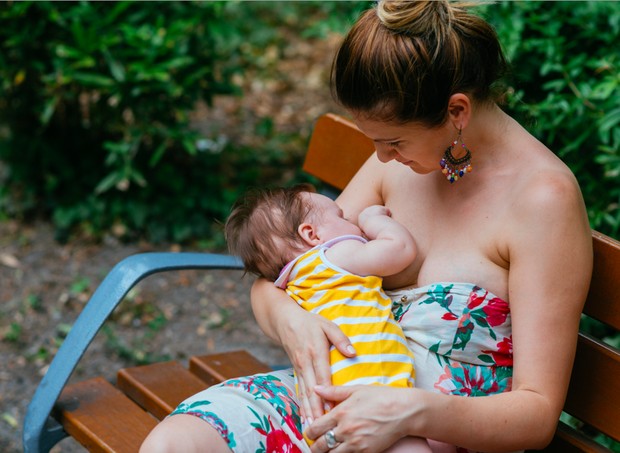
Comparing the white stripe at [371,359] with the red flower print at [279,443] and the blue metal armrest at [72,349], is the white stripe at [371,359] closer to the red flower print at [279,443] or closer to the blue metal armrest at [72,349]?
the red flower print at [279,443]

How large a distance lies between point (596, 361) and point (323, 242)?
747 mm

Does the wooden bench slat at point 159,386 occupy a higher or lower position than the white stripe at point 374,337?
lower

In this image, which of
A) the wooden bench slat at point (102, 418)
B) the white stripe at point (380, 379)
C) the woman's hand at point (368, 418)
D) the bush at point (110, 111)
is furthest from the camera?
the bush at point (110, 111)

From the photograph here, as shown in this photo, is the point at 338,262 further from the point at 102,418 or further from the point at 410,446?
the point at 102,418

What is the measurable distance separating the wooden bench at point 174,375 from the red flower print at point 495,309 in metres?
0.26

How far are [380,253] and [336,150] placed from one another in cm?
84

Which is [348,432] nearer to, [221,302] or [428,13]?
[428,13]

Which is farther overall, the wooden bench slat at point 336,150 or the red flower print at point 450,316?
the wooden bench slat at point 336,150

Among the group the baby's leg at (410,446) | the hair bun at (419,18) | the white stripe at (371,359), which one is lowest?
the baby's leg at (410,446)

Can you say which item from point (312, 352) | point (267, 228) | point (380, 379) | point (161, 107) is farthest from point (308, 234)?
point (161, 107)

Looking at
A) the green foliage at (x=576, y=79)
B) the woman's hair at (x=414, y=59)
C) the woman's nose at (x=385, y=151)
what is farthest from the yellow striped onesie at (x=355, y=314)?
the green foliage at (x=576, y=79)

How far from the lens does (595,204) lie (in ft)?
10.7

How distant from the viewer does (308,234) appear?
220 cm

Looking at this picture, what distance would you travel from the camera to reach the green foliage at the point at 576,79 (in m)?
Answer: 3.06
